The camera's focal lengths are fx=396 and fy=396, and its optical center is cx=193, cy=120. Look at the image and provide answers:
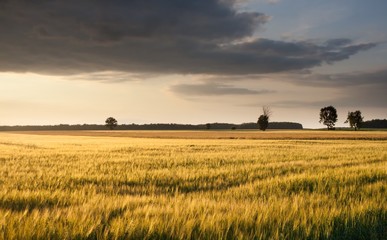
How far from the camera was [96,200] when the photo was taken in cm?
677

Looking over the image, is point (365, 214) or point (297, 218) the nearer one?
point (297, 218)

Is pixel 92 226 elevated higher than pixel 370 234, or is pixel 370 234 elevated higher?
pixel 92 226

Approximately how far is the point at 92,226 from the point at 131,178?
7.39 m

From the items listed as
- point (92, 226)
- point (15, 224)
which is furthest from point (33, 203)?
point (92, 226)

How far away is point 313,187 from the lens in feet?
33.8

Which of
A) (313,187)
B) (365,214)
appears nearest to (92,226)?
(365,214)

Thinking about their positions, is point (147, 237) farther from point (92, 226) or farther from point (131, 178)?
point (131, 178)

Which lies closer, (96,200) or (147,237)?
(147,237)

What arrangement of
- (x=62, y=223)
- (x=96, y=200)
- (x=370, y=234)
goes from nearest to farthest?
(x=62, y=223) < (x=370, y=234) < (x=96, y=200)

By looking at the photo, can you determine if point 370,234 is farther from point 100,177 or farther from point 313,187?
point 100,177

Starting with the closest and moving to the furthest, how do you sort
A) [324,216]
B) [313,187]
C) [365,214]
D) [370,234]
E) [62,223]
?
[62,223], [370,234], [324,216], [365,214], [313,187]

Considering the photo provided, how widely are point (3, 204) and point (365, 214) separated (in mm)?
6119

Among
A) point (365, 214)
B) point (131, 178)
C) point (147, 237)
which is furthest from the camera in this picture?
point (131, 178)

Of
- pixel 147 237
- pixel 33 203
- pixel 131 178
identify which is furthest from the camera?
pixel 131 178
